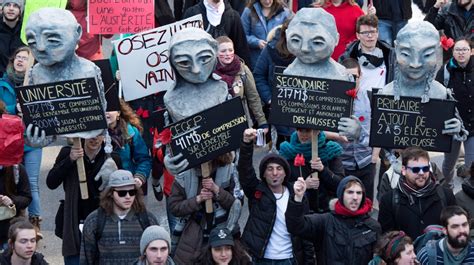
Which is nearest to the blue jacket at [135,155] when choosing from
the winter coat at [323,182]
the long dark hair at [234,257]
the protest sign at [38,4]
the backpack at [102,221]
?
the backpack at [102,221]

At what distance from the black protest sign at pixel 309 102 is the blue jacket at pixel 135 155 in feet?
3.88

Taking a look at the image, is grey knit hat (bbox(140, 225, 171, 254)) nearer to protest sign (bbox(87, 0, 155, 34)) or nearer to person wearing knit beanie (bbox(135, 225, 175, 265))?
person wearing knit beanie (bbox(135, 225, 175, 265))

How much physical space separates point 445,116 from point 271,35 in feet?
9.98

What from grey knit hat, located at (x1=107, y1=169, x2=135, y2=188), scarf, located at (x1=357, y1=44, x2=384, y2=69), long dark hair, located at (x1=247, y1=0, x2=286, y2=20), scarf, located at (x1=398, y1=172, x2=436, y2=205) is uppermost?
long dark hair, located at (x1=247, y1=0, x2=286, y2=20)

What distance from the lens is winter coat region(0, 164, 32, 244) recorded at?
40.4 ft

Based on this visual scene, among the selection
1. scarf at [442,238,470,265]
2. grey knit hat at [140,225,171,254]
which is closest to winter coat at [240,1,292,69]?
grey knit hat at [140,225,171,254]

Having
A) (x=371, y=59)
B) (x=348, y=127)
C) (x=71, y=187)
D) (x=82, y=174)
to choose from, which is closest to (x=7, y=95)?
(x=71, y=187)

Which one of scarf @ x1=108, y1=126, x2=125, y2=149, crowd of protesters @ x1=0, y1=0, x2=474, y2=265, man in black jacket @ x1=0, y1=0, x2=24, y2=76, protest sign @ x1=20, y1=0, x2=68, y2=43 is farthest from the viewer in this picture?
man in black jacket @ x1=0, y1=0, x2=24, y2=76

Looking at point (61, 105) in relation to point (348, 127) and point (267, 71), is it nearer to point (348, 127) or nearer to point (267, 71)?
point (348, 127)

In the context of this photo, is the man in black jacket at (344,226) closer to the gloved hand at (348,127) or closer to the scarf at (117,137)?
the gloved hand at (348,127)

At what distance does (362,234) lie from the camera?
37.3ft

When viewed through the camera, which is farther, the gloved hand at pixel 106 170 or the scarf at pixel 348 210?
the gloved hand at pixel 106 170

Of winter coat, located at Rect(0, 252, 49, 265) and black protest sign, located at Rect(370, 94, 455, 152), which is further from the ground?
black protest sign, located at Rect(370, 94, 455, 152)

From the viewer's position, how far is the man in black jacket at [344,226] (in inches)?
447
